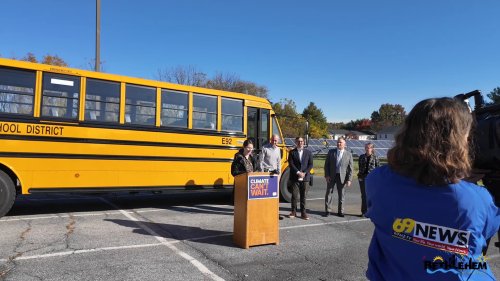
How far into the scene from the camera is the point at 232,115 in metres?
9.85

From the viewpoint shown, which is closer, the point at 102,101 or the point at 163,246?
the point at 163,246

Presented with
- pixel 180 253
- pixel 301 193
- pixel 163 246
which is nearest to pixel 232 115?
pixel 301 193

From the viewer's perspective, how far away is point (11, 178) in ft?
24.0

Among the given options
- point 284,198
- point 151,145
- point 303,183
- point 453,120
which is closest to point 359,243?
point 303,183

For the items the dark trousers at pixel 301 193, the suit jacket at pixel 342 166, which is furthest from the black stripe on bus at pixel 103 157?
the suit jacket at pixel 342 166

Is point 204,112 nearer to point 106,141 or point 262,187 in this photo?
point 106,141

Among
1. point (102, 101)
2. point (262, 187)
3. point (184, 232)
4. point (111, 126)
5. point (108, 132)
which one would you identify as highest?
point (102, 101)

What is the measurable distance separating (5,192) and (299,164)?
5695mm

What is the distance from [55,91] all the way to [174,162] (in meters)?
2.84

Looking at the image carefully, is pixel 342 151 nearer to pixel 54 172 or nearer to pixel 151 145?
pixel 151 145

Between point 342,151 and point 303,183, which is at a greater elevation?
point 342,151

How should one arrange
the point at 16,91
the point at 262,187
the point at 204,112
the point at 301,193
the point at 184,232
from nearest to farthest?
the point at 262,187 < the point at 184,232 < the point at 16,91 < the point at 301,193 < the point at 204,112

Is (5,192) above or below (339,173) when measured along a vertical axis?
below

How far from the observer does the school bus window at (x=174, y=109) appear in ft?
28.8
